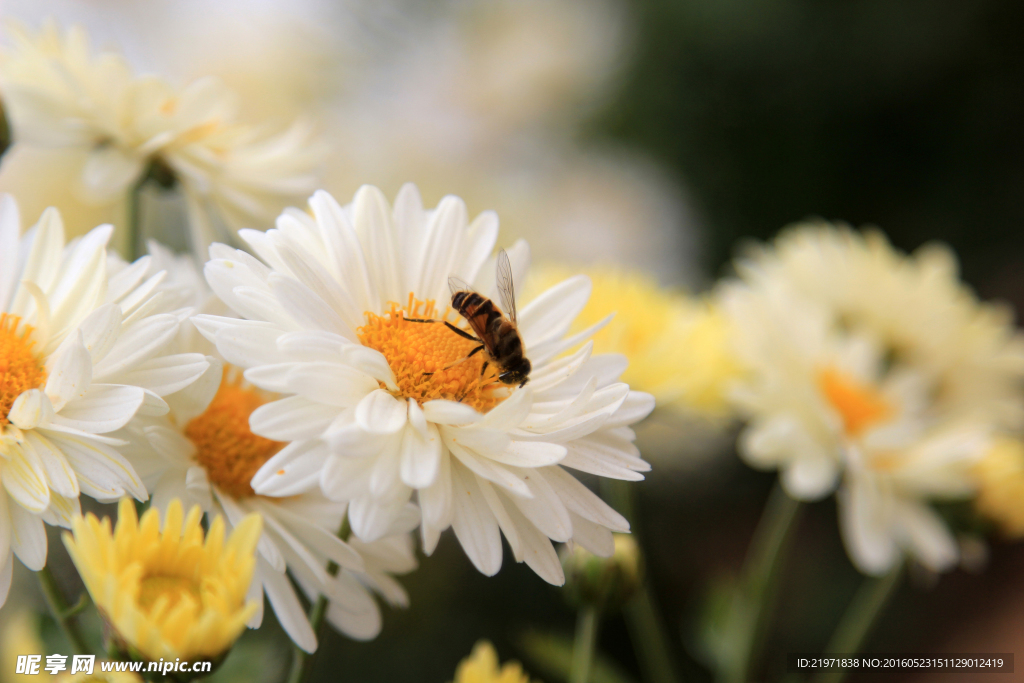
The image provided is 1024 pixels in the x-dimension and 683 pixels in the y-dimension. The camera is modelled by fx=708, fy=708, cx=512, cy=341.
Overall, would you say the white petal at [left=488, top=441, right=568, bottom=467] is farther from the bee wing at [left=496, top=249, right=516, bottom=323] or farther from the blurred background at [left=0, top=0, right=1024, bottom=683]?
the blurred background at [left=0, top=0, right=1024, bottom=683]

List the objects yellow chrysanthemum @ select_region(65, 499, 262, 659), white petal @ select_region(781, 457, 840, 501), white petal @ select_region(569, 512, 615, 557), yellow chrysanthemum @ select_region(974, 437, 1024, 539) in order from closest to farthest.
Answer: yellow chrysanthemum @ select_region(65, 499, 262, 659) < white petal @ select_region(569, 512, 615, 557) < white petal @ select_region(781, 457, 840, 501) < yellow chrysanthemum @ select_region(974, 437, 1024, 539)

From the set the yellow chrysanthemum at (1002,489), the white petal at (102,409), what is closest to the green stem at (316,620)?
the white petal at (102,409)

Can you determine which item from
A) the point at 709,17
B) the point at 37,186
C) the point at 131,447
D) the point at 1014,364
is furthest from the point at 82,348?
the point at 709,17

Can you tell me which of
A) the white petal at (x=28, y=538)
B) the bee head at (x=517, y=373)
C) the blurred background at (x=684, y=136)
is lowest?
the white petal at (x=28, y=538)

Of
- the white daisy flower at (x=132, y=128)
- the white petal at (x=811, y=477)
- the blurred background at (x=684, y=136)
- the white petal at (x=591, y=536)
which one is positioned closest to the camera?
the white petal at (x=591, y=536)

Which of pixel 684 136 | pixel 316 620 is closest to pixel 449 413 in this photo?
pixel 316 620

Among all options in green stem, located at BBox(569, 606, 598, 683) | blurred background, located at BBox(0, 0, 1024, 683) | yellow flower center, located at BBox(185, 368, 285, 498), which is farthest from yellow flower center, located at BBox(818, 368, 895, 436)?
yellow flower center, located at BBox(185, 368, 285, 498)

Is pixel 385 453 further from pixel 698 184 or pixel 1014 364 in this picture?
pixel 698 184

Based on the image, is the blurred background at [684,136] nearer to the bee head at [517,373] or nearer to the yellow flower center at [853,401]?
the yellow flower center at [853,401]
